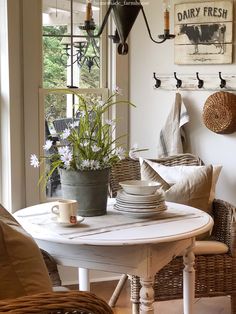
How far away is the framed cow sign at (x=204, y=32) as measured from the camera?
11.1 feet

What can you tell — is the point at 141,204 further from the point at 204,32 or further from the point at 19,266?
the point at 204,32

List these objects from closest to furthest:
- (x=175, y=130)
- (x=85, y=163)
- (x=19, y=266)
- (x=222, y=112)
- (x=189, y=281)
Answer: (x=19, y=266)
(x=85, y=163)
(x=189, y=281)
(x=222, y=112)
(x=175, y=130)

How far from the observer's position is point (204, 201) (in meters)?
3.06

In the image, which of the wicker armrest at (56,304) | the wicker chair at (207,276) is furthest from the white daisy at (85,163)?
the wicker armrest at (56,304)

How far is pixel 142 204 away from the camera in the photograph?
2400 mm

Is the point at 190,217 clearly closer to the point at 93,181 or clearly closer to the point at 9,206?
the point at 93,181

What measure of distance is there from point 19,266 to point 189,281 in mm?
1356

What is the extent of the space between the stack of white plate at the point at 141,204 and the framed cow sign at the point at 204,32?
4.36ft

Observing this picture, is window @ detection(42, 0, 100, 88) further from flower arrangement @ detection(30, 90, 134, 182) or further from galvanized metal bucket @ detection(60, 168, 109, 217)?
galvanized metal bucket @ detection(60, 168, 109, 217)

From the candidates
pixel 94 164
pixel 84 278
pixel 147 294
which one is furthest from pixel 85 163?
pixel 84 278

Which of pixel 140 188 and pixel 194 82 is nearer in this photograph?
pixel 140 188

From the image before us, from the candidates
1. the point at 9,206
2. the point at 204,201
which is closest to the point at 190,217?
the point at 204,201

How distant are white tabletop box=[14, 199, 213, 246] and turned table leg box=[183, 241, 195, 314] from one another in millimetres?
255

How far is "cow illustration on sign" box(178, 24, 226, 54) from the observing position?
3.40m
